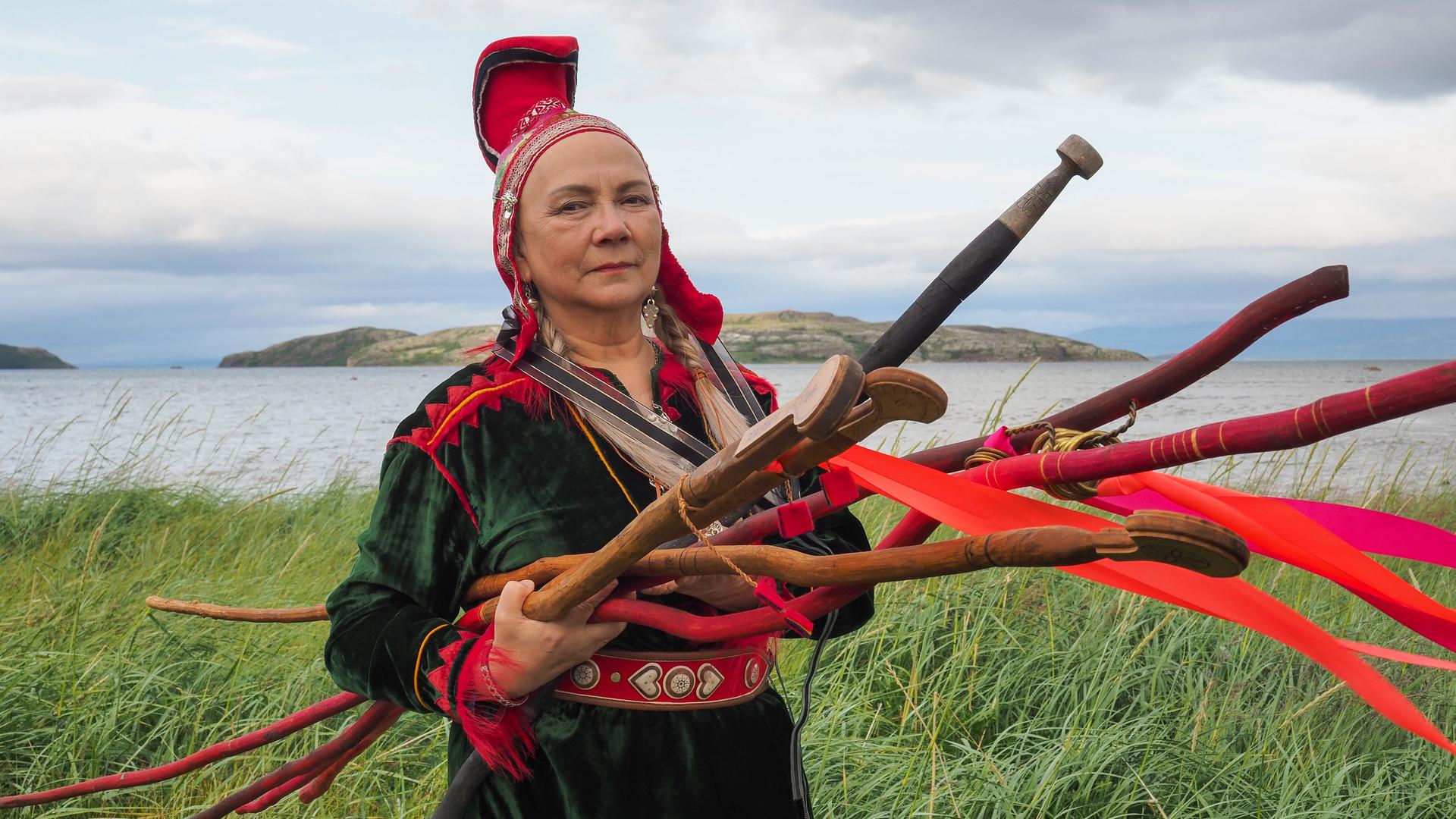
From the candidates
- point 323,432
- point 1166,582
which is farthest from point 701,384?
point 323,432

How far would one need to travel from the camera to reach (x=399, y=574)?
1833 millimetres

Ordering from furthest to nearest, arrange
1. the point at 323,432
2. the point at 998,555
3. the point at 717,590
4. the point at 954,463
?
the point at 323,432
the point at 717,590
the point at 954,463
the point at 998,555

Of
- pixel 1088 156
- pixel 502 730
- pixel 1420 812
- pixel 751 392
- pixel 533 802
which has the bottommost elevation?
pixel 1420 812

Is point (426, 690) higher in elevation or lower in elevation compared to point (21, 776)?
higher

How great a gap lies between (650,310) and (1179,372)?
1089 mm

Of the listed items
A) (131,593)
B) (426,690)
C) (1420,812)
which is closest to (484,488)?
(426,690)

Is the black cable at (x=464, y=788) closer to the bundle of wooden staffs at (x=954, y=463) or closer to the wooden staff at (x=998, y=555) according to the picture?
the bundle of wooden staffs at (x=954, y=463)

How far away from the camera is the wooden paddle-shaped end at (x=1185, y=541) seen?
95 centimetres

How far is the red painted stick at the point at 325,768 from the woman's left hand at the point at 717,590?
71cm

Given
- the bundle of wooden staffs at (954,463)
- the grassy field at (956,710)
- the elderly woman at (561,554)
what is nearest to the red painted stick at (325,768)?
the bundle of wooden staffs at (954,463)

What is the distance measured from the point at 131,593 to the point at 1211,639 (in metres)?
4.62

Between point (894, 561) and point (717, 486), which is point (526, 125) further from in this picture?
point (894, 561)

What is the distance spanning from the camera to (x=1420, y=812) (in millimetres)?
3412

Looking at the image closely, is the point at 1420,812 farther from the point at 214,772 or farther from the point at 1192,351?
the point at 214,772
